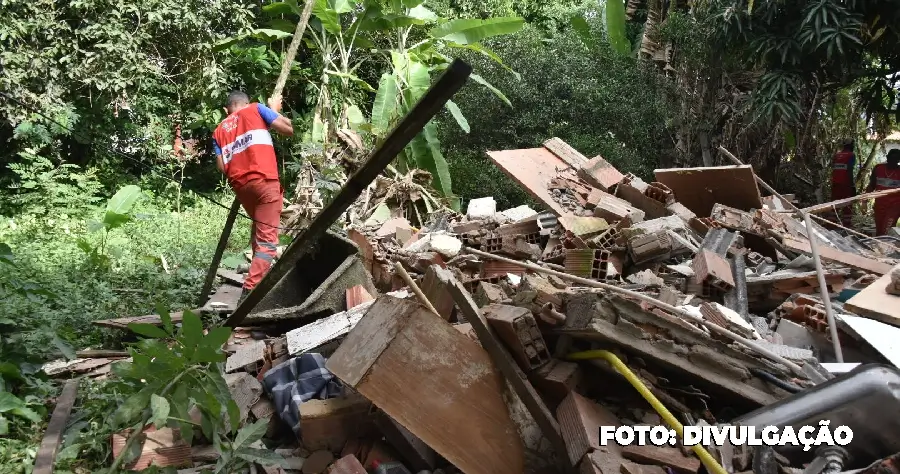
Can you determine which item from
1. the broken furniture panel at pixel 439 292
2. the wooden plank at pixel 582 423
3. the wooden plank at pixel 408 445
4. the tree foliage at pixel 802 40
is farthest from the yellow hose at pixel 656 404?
the tree foliage at pixel 802 40

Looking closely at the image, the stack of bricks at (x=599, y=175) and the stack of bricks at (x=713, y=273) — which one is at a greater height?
the stack of bricks at (x=599, y=175)

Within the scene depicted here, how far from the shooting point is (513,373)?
243cm

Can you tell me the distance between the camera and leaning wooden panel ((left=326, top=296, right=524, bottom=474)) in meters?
2.39

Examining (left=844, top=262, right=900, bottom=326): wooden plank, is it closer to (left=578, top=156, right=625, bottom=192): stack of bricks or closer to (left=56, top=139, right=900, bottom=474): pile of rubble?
(left=56, top=139, right=900, bottom=474): pile of rubble

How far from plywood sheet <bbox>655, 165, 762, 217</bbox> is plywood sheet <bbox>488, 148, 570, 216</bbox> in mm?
1022

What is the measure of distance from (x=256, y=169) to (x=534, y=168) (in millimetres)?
2635

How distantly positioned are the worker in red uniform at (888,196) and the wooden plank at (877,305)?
16.9 ft

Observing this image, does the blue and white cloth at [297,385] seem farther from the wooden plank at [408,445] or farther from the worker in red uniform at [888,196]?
the worker in red uniform at [888,196]

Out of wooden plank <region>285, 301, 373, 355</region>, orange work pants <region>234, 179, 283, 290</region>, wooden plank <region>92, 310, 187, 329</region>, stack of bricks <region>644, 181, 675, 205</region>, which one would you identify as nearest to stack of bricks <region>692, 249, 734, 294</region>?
stack of bricks <region>644, 181, 675, 205</region>

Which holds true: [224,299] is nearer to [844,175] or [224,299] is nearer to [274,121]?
[274,121]

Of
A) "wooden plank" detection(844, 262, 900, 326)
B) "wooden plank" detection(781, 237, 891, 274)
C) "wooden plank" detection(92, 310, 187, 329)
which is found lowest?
"wooden plank" detection(92, 310, 187, 329)

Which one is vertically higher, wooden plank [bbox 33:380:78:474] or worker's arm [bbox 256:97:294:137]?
worker's arm [bbox 256:97:294:137]

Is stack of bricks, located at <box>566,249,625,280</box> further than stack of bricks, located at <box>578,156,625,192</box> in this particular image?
No

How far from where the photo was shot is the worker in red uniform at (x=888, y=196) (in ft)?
25.7
